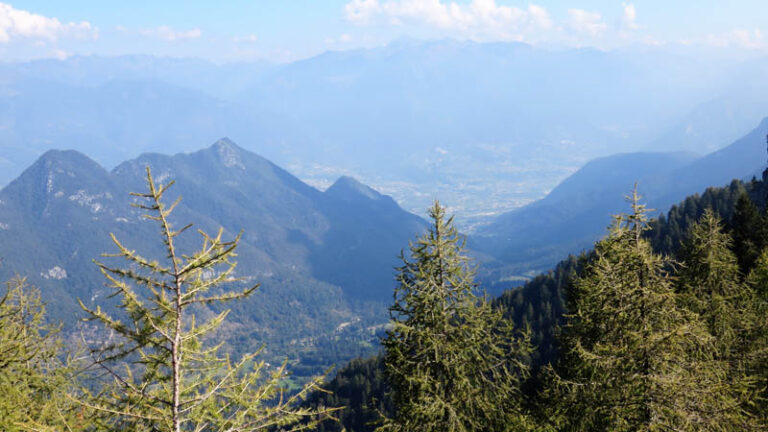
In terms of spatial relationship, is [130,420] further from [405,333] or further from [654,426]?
[654,426]

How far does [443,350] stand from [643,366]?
21.6ft

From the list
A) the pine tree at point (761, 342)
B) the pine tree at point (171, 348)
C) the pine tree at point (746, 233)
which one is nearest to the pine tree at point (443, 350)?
the pine tree at point (171, 348)

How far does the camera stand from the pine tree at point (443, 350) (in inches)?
690

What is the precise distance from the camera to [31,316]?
2302 centimetres

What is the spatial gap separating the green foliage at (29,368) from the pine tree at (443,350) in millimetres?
10248

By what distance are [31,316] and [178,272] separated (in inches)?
751

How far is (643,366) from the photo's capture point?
13.5 m

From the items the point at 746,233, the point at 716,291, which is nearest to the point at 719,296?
the point at 716,291

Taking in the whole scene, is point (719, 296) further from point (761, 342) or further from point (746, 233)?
point (746, 233)

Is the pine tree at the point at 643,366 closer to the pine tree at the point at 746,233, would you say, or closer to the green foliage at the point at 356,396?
the pine tree at the point at 746,233

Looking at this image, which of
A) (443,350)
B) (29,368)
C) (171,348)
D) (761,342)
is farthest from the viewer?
(761,342)

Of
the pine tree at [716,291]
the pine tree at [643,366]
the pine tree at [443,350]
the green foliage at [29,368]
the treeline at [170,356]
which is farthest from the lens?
the pine tree at [716,291]

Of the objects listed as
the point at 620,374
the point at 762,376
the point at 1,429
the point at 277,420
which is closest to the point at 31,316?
the point at 1,429

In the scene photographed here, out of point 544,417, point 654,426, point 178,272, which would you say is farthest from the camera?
point 544,417
